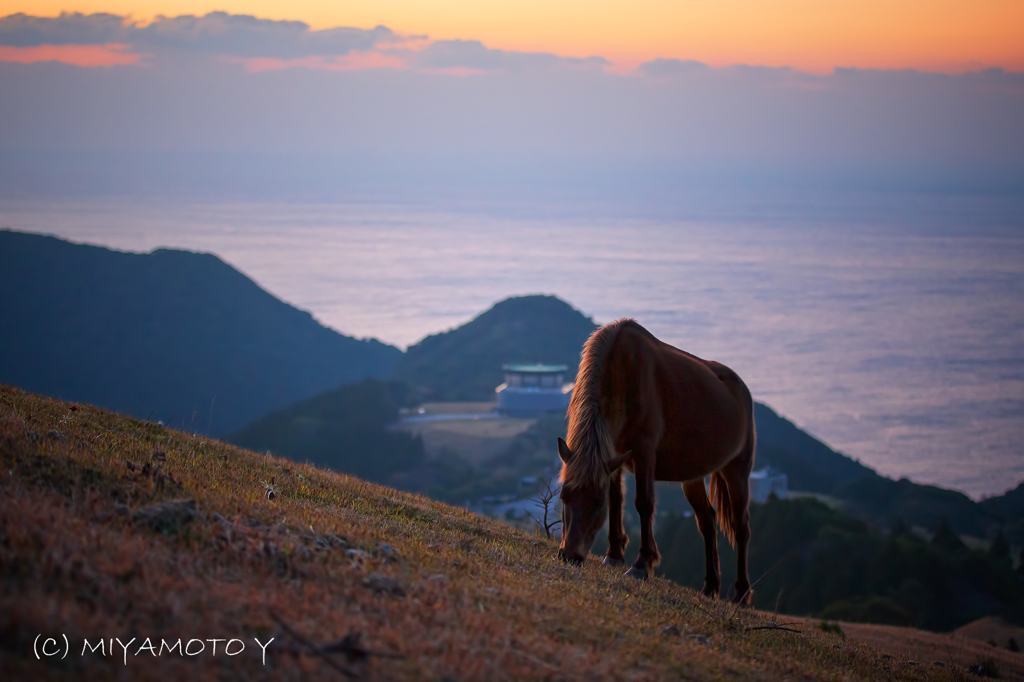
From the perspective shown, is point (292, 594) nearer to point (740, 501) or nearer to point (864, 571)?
point (740, 501)

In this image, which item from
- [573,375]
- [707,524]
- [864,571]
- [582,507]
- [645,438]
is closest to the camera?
[582,507]

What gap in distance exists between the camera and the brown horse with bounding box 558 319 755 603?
723 centimetres

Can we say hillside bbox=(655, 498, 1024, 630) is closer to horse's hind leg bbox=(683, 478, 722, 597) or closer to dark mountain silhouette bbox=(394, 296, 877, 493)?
horse's hind leg bbox=(683, 478, 722, 597)

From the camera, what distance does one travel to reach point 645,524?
8.01 metres

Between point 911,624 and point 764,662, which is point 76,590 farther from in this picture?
point 911,624

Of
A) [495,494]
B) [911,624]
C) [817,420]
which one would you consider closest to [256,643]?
[911,624]

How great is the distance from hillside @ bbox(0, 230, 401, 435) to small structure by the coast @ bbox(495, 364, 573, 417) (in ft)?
122

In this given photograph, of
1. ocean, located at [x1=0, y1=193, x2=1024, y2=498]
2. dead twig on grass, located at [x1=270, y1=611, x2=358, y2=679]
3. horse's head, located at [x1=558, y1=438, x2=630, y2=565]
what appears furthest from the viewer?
ocean, located at [x1=0, y1=193, x2=1024, y2=498]

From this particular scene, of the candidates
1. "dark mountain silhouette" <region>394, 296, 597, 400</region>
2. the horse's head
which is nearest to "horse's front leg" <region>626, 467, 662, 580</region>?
the horse's head

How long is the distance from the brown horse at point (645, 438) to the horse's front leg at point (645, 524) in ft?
0.03

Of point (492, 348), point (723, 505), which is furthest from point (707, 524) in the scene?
point (492, 348)

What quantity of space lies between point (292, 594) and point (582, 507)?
3328 millimetres

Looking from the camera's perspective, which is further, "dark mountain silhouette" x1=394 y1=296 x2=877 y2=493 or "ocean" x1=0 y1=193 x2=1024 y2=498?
"dark mountain silhouette" x1=394 y1=296 x2=877 y2=493

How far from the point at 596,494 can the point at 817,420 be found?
75.7 meters
